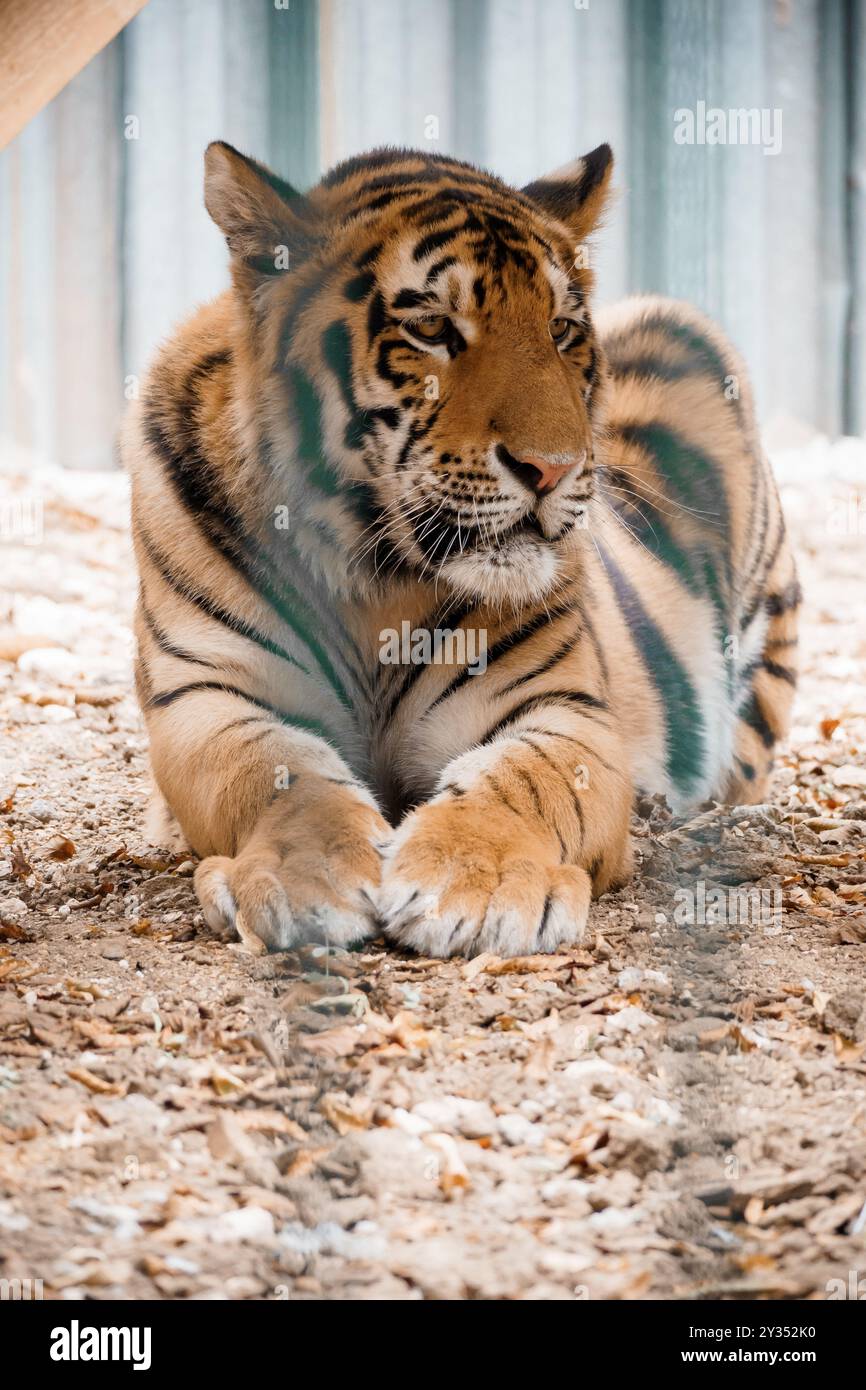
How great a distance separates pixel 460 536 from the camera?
207 cm

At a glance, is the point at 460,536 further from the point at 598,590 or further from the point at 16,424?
the point at 16,424

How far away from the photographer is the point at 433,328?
81.2 inches

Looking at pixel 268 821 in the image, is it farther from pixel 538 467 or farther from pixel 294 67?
pixel 294 67

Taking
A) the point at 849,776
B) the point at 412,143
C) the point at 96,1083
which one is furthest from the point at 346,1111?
the point at 412,143

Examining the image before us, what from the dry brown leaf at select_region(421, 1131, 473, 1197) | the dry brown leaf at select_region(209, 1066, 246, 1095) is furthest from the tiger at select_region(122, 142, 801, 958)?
the dry brown leaf at select_region(421, 1131, 473, 1197)

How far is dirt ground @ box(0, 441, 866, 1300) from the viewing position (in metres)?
1.18

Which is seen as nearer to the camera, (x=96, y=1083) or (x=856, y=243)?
(x=96, y=1083)

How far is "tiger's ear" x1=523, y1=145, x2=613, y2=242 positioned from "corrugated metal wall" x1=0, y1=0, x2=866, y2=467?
1474 mm

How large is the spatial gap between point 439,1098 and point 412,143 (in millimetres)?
3955

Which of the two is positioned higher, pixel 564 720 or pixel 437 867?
pixel 564 720

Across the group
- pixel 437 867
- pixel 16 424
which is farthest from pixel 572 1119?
pixel 16 424

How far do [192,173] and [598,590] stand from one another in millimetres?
2926

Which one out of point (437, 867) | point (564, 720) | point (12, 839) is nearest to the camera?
point (437, 867)

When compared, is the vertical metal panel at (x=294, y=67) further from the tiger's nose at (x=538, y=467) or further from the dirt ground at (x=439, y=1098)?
the dirt ground at (x=439, y=1098)
